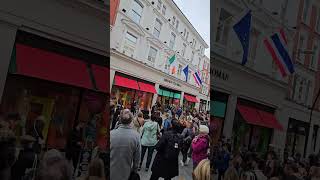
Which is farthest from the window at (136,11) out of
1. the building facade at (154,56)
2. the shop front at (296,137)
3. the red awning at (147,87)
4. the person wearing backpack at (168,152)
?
the shop front at (296,137)

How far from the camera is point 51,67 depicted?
660 mm

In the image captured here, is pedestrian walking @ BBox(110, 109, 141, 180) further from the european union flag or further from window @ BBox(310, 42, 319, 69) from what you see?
window @ BBox(310, 42, 319, 69)

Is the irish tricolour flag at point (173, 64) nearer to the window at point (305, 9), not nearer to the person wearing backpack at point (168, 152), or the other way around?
the person wearing backpack at point (168, 152)

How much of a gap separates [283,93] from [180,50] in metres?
0.19

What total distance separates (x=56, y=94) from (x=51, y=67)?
5cm

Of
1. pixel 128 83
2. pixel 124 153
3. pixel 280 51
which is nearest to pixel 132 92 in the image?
pixel 128 83

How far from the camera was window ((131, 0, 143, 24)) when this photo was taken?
60 centimetres

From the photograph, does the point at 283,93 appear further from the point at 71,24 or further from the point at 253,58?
the point at 71,24

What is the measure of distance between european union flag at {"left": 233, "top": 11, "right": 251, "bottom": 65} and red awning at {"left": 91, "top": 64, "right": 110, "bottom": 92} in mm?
238

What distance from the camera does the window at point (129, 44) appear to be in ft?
1.95

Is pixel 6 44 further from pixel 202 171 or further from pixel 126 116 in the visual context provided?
pixel 202 171

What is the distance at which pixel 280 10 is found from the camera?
63 cm

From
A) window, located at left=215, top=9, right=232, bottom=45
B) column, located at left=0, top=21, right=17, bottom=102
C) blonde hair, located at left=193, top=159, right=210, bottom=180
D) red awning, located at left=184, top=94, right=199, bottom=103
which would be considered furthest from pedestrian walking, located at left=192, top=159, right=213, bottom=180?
column, located at left=0, top=21, right=17, bottom=102

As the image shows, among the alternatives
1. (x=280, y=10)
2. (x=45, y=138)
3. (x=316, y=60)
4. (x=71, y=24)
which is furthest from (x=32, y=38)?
(x=316, y=60)
